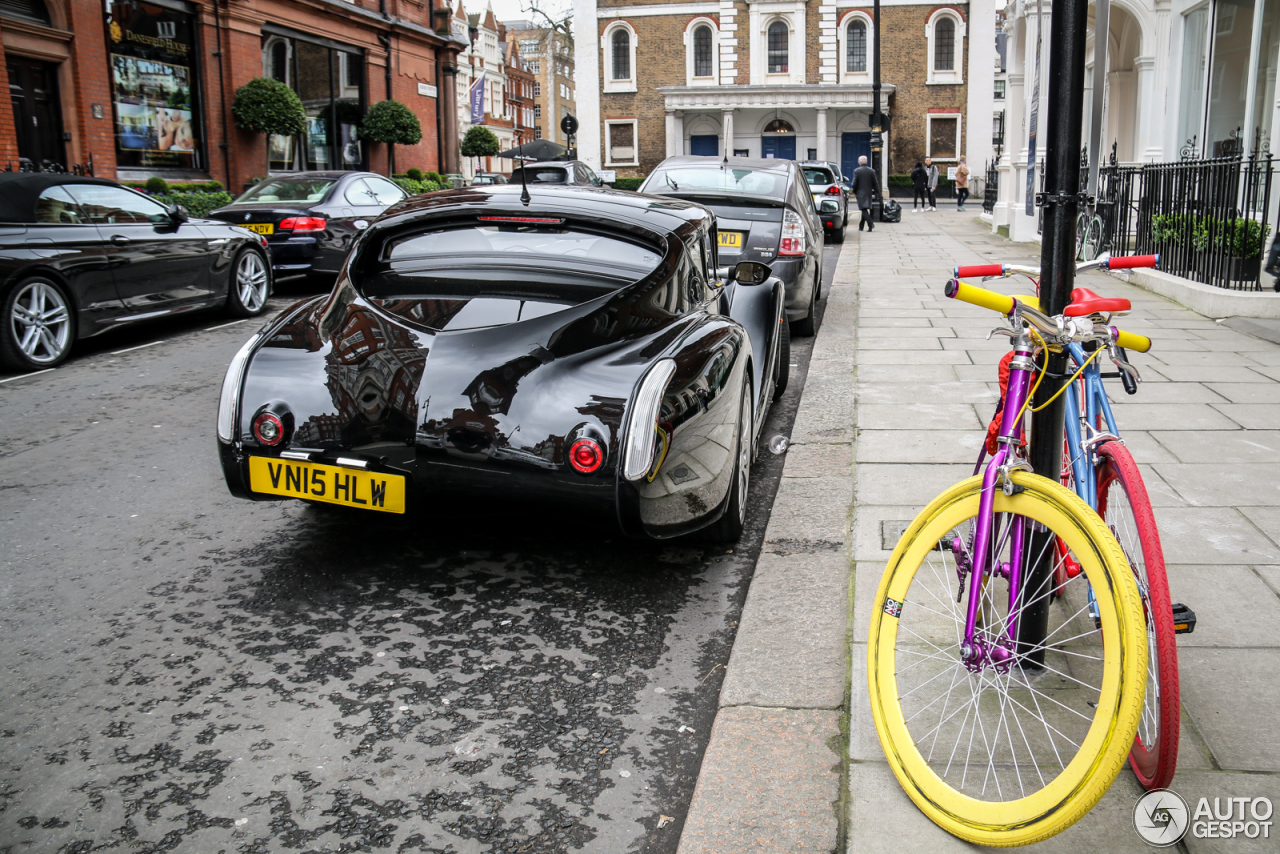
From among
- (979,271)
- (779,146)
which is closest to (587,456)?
(979,271)

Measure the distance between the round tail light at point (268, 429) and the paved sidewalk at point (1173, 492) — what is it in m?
2.09

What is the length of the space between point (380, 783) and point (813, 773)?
109 cm

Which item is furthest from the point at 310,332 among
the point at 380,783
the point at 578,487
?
the point at 380,783

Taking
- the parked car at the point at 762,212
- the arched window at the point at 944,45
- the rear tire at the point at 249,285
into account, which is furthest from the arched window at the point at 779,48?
the rear tire at the point at 249,285

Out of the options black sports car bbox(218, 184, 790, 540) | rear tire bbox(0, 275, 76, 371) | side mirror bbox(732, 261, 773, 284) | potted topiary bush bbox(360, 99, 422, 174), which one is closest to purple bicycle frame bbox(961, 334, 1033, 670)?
black sports car bbox(218, 184, 790, 540)

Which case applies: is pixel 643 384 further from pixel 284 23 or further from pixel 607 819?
pixel 284 23

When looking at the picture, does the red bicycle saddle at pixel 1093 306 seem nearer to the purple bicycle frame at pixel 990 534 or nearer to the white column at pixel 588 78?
the purple bicycle frame at pixel 990 534

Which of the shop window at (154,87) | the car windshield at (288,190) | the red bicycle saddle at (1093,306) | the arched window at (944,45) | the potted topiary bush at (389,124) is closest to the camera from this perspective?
the red bicycle saddle at (1093,306)

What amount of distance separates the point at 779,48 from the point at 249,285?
158 feet

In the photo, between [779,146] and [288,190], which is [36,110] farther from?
[779,146]

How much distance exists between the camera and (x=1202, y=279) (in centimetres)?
1057

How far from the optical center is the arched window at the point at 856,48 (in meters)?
53.3

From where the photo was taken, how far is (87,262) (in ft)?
28.0

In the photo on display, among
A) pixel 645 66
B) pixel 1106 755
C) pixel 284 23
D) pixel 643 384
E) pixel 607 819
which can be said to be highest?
pixel 645 66
